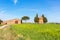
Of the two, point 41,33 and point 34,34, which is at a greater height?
point 41,33

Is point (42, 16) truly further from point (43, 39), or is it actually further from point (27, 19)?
point (43, 39)

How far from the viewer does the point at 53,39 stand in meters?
14.0

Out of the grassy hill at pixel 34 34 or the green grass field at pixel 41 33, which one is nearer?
the green grass field at pixel 41 33

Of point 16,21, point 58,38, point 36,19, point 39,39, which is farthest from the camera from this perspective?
point 36,19

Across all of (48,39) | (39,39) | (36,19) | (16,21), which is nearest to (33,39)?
(39,39)

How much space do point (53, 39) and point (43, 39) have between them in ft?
3.45

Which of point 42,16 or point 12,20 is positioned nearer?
point 12,20

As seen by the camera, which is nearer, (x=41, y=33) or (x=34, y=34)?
(x=41, y=33)

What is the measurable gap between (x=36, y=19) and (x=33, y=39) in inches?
3628

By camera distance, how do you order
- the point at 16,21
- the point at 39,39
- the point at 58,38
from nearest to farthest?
the point at 58,38, the point at 39,39, the point at 16,21

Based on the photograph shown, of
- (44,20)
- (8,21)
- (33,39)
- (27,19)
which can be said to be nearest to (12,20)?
(8,21)

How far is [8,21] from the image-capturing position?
105 meters

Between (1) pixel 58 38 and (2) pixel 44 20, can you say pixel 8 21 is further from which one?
(1) pixel 58 38

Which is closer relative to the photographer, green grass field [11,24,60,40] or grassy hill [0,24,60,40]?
green grass field [11,24,60,40]
